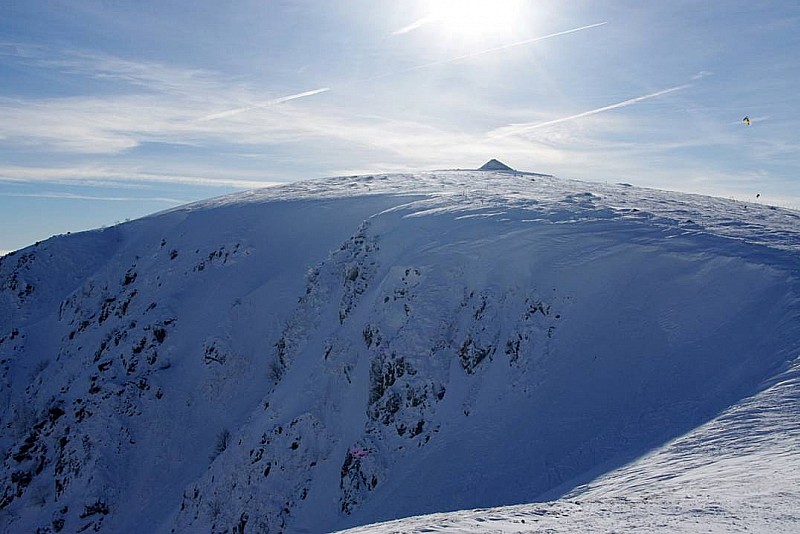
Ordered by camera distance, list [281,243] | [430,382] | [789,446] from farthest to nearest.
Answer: [281,243], [430,382], [789,446]

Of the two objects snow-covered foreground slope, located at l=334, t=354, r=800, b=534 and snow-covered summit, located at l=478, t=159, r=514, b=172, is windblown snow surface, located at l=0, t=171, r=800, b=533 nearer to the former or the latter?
snow-covered foreground slope, located at l=334, t=354, r=800, b=534

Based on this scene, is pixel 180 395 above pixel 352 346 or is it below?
below

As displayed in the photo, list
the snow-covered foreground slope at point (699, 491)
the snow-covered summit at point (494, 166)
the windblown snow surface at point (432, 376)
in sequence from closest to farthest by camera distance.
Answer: the snow-covered foreground slope at point (699, 491), the windblown snow surface at point (432, 376), the snow-covered summit at point (494, 166)

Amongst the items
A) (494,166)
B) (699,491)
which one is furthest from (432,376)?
(494,166)

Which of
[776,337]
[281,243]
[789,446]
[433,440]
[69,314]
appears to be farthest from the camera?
[69,314]

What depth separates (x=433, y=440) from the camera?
56.6 ft

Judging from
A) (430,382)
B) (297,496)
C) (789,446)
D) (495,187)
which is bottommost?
(297,496)

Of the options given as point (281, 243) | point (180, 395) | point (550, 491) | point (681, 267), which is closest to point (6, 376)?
point (180, 395)

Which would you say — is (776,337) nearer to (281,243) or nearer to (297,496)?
(297,496)

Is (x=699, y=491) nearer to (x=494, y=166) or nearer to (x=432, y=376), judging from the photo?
(x=432, y=376)

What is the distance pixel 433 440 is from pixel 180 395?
12.7 m

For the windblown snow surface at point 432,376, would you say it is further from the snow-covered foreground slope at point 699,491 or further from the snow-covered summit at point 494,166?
the snow-covered summit at point 494,166

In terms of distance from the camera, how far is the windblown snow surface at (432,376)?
1209 cm

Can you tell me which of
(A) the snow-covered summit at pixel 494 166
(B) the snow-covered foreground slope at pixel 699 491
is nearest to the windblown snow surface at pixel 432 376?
(B) the snow-covered foreground slope at pixel 699 491
